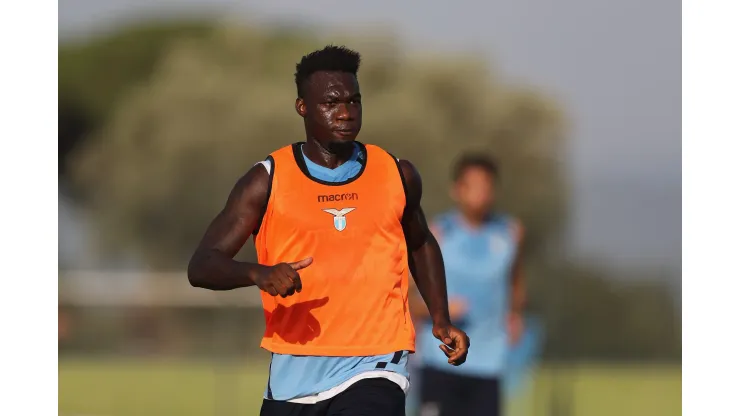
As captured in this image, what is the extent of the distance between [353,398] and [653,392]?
46.0ft

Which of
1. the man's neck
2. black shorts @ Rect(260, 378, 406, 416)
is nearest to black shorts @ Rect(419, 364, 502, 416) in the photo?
black shorts @ Rect(260, 378, 406, 416)

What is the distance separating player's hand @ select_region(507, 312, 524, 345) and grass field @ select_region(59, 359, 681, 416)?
413 cm

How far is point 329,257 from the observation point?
6.01m

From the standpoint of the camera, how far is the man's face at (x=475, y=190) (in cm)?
958

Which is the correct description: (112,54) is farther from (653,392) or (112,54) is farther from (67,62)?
(653,392)

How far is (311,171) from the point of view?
6141mm

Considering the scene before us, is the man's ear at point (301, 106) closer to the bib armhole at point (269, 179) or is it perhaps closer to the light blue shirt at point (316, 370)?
the bib armhole at point (269, 179)

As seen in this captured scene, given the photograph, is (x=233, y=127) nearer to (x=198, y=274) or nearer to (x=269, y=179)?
(x=269, y=179)

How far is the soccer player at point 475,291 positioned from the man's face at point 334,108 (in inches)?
139

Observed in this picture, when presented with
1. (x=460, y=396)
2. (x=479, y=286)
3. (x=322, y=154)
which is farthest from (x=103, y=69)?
(x=322, y=154)

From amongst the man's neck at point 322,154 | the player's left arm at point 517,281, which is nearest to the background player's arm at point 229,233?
the man's neck at point 322,154

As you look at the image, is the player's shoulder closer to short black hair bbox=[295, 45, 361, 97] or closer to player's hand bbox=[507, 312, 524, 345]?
player's hand bbox=[507, 312, 524, 345]

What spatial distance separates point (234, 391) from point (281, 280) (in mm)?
12574

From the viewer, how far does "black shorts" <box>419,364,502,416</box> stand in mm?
9266
